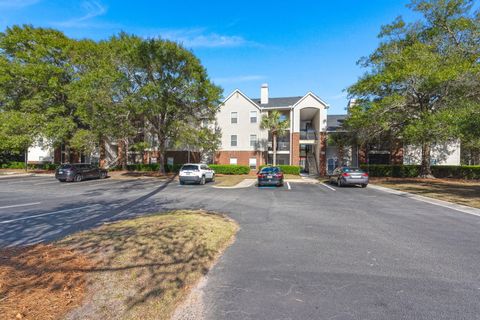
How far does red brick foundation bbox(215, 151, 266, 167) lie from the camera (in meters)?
31.7

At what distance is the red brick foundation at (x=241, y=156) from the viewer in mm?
31672

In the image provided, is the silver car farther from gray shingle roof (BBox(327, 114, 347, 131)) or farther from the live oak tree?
the live oak tree

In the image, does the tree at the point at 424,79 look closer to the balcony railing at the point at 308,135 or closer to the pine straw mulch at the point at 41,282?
the balcony railing at the point at 308,135

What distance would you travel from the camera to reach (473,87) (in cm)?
1894

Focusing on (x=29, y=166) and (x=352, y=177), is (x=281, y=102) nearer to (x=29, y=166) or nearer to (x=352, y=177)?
(x=352, y=177)

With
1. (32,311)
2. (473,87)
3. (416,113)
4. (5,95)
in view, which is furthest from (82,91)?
(473,87)

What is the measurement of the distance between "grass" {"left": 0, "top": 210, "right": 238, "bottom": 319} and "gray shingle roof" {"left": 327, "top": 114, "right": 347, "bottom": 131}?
1111 inches

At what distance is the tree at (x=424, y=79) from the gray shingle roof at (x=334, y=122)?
7122 millimetres

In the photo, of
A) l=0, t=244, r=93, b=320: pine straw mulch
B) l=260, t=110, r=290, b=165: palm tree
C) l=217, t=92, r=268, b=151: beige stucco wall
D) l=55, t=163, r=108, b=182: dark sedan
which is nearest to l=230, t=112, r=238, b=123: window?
l=217, t=92, r=268, b=151: beige stucco wall

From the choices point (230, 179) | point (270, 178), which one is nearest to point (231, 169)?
point (230, 179)

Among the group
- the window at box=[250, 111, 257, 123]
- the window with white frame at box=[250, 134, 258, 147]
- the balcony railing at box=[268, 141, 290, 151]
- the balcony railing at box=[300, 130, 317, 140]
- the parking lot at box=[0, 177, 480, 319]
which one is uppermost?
the window at box=[250, 111, 257, 123]

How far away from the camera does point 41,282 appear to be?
325cm

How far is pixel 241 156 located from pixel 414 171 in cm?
Result: 1956

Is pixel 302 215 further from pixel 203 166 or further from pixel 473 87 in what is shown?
pixel 473 87
